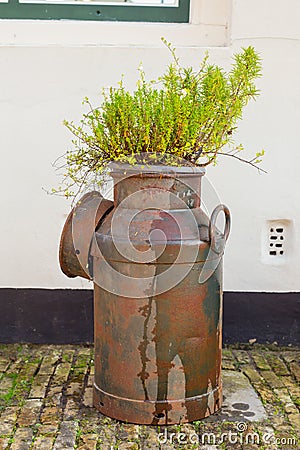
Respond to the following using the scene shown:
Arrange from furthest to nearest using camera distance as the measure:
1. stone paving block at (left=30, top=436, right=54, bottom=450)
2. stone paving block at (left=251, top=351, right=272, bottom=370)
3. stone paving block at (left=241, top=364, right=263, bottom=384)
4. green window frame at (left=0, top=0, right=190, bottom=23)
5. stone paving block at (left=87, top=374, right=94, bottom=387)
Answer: green window frame at (left=0, top=0, right=190, bottom=23) → stone paving block at (left=251, top=351, right=272, bottom=370) → stone paving block at (left=241, top=364, right=263, bottom=384) → stone paving block at (left=87, top=374, right=94, bottom=387) → stone paving block at (left=30, top=436, right=54, bottom=450)

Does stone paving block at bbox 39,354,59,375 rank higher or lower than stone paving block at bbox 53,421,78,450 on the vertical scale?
lower

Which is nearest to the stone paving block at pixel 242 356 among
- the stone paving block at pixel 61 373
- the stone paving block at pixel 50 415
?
the stone paving block at pixel 61 373

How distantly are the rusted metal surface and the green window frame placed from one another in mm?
1594

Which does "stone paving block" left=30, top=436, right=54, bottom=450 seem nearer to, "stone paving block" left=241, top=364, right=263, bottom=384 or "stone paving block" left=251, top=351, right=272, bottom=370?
"stone paving block" left=241, top=364, right=263, bottom=384

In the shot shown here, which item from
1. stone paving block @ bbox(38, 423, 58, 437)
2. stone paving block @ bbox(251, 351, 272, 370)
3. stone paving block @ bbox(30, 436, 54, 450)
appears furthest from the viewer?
stone paving block @ bbox(251, 351, 272, 370)

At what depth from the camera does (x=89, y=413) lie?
399 centimetres

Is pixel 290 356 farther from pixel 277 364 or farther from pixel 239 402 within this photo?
pixel 239 402

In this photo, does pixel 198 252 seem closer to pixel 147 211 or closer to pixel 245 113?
pixel 147 211

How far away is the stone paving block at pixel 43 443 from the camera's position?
3.62m

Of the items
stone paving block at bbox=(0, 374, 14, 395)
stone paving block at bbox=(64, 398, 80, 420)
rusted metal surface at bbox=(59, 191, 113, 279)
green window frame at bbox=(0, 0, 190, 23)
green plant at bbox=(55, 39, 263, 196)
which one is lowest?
stone paving block at bbox=(0, 374, 14, 395)

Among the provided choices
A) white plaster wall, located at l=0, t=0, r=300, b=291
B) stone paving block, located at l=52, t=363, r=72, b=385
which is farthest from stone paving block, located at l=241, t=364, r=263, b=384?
stone paving block, located at l=52, t=363, r=72, b=385

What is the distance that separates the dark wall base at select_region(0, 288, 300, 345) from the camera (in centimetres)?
516

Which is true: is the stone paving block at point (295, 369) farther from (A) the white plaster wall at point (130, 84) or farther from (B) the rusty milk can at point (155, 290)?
(B) the rusty milk can at point (155, 290)

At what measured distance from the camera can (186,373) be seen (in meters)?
3.80
